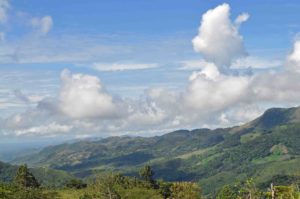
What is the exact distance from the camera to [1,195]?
19812 cm
